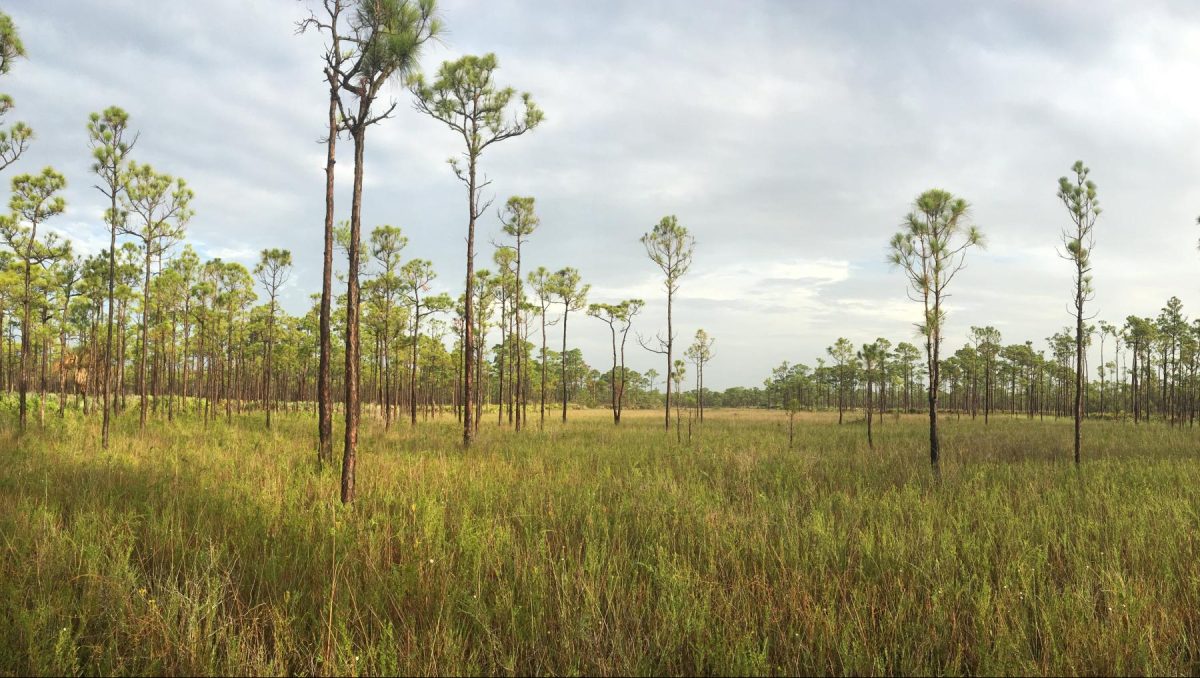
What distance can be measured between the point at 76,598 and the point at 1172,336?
59.6 meters

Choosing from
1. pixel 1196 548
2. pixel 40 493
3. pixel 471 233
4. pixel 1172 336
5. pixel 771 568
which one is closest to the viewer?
pixel 771 568

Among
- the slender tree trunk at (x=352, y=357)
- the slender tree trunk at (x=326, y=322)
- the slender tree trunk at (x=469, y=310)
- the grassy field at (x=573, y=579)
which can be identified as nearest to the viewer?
the grassy field at (x=573, y=579)

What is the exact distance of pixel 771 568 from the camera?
4906 mm

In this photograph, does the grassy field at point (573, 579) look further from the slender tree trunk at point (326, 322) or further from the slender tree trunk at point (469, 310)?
the slender tree trunk at point (469, 310)

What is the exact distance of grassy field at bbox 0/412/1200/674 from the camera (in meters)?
3.35

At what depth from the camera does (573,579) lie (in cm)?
425

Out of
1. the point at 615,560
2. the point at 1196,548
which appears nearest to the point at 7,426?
the point at 615,560

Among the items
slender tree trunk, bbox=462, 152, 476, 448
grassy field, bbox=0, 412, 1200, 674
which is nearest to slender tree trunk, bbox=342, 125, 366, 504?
grassy field, bbox=0, 412, 1200, 674

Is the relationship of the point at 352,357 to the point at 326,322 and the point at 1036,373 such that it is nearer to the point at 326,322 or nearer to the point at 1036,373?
the point at 326,322

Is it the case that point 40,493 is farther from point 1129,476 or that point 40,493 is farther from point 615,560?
point 1129,476

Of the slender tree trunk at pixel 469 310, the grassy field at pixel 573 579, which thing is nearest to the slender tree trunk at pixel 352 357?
the grassy field at pixel 573 579

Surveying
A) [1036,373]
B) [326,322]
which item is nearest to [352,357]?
[326,322]

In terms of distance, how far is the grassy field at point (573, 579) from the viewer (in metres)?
3.35

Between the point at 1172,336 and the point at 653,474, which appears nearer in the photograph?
the point at 653,474
